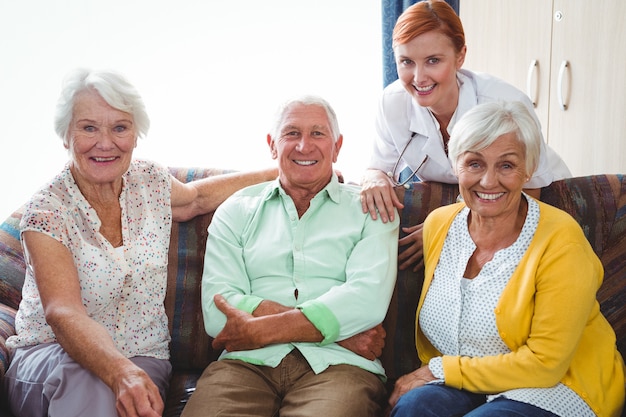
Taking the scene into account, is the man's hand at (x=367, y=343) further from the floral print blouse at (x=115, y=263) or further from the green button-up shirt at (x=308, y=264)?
the floral print blouse at (x=115, y=263)

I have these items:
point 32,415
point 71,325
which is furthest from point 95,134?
point 32,415

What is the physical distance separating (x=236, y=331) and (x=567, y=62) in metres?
1.86

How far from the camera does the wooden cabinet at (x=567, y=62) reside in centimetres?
273

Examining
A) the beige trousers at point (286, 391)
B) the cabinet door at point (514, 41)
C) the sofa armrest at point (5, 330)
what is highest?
the cabinet door at point (514, 41)

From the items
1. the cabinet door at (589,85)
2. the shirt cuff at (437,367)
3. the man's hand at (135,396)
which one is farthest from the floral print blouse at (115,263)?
the cabinet door at (589,85)

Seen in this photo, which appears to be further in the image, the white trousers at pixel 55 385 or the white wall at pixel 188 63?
the white wall at pixel 188 63

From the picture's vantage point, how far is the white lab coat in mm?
2346

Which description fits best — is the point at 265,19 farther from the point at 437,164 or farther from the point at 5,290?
the point at 5,290

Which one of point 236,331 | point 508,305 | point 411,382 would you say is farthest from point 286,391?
point 508,305

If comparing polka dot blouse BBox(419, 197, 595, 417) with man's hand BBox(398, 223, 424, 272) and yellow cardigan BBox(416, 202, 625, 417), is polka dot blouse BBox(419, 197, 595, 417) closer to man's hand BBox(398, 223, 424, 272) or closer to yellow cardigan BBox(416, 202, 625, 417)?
yellow cardigan BBox(416, 202, 625, 417)

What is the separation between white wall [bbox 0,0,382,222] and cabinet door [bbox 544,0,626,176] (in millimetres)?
961

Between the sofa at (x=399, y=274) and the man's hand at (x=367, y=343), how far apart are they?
0.64ft

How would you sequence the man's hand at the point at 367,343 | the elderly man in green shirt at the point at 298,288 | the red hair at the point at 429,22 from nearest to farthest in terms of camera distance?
the elderly man in green shirt at the point at 298,288, the man's hand at the point at 367,343, the red hair at the point at 429,22

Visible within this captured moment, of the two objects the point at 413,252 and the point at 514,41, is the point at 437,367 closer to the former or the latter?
the point at 413,252
